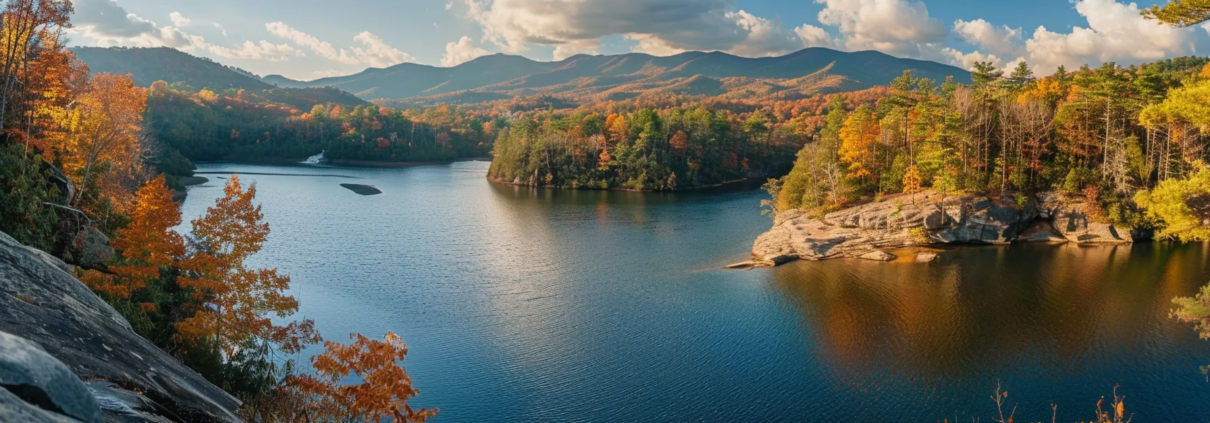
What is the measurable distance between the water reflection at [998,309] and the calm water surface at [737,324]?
0.49 feet

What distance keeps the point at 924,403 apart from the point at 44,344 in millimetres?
25769

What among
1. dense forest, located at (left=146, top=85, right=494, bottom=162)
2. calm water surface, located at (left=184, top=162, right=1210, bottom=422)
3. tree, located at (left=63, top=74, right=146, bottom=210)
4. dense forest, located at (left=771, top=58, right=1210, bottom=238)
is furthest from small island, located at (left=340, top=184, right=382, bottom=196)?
dense forest, located at (left=146, top=85, right=494, bottom=162)

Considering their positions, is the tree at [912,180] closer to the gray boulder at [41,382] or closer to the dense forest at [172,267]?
the dense forest at [172,267]

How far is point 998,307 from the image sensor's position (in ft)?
117

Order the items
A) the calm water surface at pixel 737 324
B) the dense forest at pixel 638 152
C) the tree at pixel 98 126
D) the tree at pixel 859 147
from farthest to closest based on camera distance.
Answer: the dense forest at pixel 638 152 → the tree at pixel 859 147 → the tree at pixel 98 126 → the calm water surface at pixel 737 324

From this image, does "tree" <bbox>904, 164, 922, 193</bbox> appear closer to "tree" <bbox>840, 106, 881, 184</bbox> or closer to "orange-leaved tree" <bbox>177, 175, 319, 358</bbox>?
"tree" <bbox>840, 106, 881, 184</bbox>

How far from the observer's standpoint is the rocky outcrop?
29.2ft

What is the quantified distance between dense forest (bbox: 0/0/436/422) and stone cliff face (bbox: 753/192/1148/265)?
34.9m

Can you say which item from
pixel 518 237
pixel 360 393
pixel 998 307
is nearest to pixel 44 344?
pixel 360 393

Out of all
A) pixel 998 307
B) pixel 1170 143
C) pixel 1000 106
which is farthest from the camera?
pixel 1000 106

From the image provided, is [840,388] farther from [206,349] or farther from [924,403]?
[206,349]

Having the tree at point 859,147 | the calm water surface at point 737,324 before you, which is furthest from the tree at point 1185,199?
the tree at point 859,147

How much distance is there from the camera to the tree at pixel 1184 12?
16109mm

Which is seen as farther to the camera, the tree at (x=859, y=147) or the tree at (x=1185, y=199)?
the tree at (x=859, y=147)
